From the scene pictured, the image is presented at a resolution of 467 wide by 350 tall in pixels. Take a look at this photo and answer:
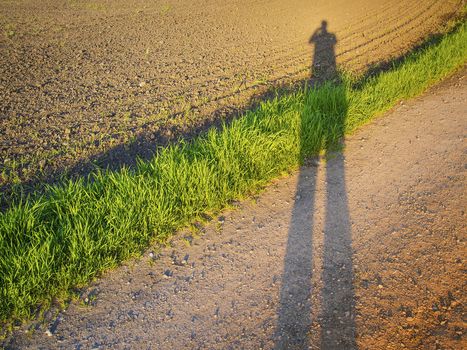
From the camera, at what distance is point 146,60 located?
9000 mm

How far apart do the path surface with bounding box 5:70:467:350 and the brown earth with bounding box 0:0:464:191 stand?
2.30 m

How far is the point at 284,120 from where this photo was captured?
5180mm

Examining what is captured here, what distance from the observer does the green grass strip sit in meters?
3.14

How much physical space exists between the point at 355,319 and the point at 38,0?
18000 millimetres

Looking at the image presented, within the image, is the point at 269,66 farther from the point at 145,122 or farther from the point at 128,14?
the point at 128,14

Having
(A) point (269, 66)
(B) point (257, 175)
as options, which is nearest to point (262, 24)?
(A) point (269, 66)

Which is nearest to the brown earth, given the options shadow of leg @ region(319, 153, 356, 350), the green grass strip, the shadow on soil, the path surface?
the shadow on soil

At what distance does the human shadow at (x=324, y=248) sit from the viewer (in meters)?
2.86

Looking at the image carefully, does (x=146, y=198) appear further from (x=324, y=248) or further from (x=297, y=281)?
(x=324, y=248)

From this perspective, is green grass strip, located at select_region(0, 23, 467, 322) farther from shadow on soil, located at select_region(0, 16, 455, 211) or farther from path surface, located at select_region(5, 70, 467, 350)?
shadow on soil, located at select_region(0, 16, 455, 211)

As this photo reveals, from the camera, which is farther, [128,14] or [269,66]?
[128,14]

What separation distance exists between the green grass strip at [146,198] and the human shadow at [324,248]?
0.03m

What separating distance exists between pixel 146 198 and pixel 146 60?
19.8 ft

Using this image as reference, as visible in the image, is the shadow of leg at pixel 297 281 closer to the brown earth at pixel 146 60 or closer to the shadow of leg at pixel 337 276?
the shadow of leg at pixel 337 276
